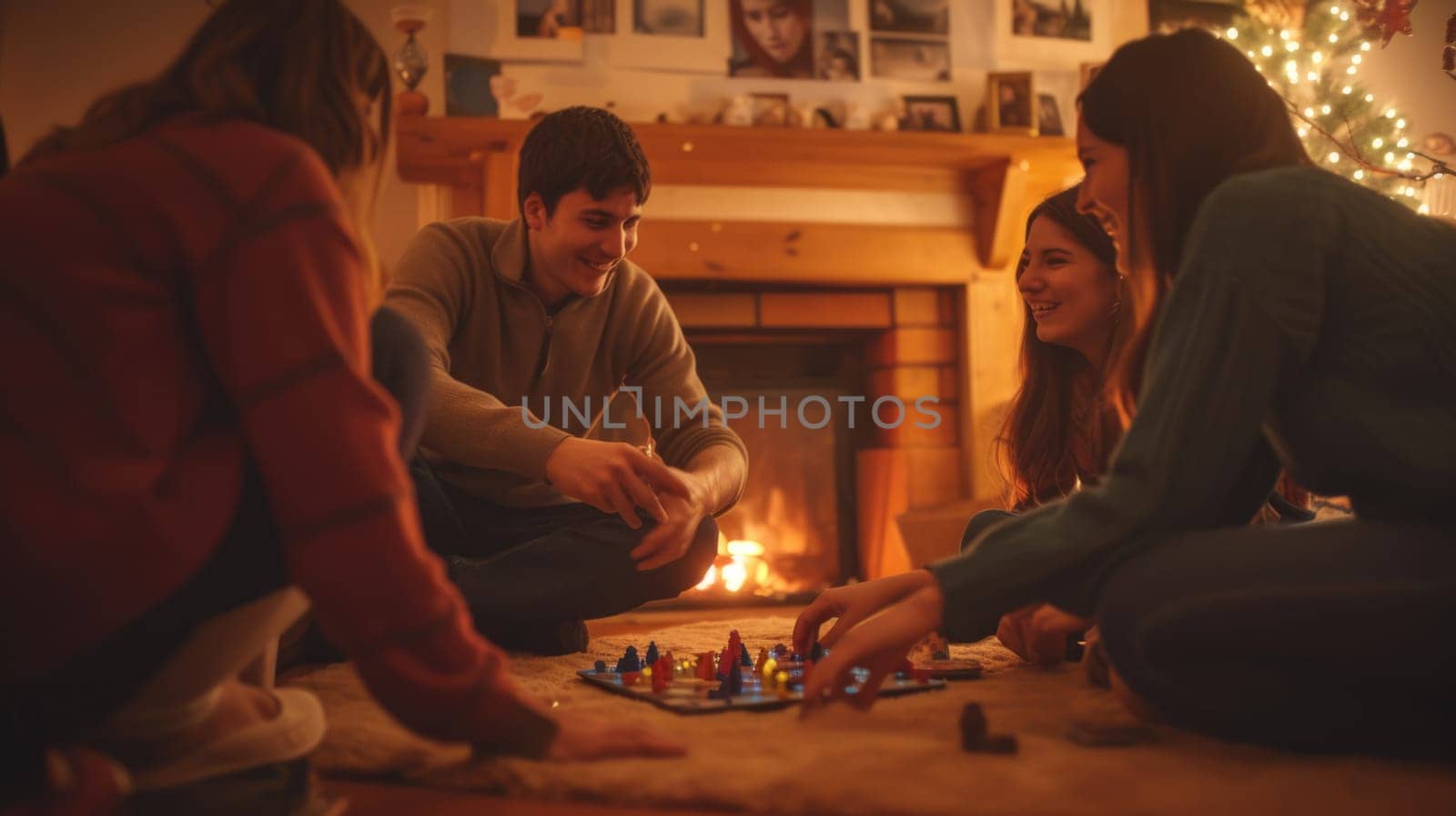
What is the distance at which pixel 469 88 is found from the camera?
2834 millimetres

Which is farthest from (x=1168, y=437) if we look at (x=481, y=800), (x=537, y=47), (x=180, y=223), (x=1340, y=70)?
(x=1340, y=70)

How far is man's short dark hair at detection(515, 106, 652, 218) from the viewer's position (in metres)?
1.58

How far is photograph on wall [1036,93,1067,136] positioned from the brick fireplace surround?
16cm

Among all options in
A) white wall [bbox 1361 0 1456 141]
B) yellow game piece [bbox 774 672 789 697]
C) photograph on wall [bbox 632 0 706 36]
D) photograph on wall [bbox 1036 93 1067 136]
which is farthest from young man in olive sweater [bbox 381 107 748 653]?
white wall [bbox 1361 0 1456 141]

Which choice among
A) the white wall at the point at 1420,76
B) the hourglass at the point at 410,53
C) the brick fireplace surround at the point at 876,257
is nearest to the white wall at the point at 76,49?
the hourglass at the point at 410,53

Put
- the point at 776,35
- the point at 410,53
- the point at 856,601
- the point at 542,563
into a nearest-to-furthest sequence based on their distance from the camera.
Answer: the point at 856,601 → the point at 542,563 → the point at 410,53 → the point at 776,35

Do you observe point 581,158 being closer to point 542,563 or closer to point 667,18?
point 542,563

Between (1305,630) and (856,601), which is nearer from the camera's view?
(1305,630)

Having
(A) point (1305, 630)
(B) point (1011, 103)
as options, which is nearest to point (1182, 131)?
(A) point (1305, 630)

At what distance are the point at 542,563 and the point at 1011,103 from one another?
1.95m

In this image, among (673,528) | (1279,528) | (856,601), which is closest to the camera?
(1279,528)

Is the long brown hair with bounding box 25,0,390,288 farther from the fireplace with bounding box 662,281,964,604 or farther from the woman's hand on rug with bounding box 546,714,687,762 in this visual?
the fireplace with bounding box 662,281,964,604

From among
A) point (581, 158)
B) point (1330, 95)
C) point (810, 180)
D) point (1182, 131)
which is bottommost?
point (1182, 131)

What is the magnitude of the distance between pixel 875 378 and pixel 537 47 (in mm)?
1218
